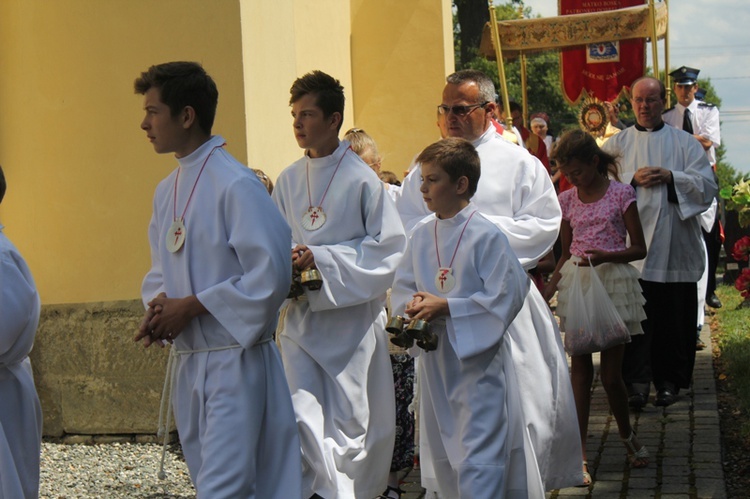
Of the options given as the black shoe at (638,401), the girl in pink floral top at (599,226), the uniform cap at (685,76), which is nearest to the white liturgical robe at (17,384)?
the girl in pink floral top at (599,226)

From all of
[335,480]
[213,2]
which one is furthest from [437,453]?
[213,2]

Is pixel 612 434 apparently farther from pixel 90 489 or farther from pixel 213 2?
pixel 213 2

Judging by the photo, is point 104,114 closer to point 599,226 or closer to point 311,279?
point 311,279

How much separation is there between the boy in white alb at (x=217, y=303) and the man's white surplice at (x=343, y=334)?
4.48 feet

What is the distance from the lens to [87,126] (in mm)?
8156

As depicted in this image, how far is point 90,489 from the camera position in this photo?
7105 millimetres

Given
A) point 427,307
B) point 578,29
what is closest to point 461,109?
point 427,307

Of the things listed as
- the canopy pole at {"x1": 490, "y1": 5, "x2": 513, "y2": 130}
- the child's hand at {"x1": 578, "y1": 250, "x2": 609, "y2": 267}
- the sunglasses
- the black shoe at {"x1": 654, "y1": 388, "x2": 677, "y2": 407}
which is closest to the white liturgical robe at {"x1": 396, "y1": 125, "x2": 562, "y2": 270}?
the sunglasses

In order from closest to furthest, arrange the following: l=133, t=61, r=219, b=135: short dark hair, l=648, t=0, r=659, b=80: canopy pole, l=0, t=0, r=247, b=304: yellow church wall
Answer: l=133, t=61, r=219, b=135: short dark hair → l=0, t=0, r=247, b=304: yellow church wall → l=648, t=0, r=659, b=80: canopy pole

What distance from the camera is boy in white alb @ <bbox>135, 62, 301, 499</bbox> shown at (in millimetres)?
4230

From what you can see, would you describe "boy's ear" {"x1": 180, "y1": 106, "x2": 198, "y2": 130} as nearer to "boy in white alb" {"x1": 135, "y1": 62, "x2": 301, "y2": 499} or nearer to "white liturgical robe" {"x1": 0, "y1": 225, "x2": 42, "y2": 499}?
"boy in white alb" {"x1": 135, "y1": 62, "x2": 301, "y2": 499}

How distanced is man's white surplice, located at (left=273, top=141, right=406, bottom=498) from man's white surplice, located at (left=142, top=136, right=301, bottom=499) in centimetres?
136

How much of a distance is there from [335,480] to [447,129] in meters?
1.81

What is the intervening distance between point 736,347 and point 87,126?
553 cm
